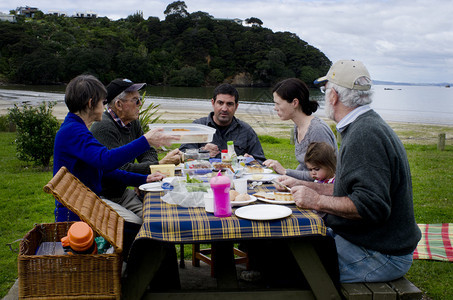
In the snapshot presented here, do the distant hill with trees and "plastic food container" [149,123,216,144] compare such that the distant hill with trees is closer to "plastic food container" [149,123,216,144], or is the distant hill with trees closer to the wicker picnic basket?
"plastic food container" [149,123,216,144]

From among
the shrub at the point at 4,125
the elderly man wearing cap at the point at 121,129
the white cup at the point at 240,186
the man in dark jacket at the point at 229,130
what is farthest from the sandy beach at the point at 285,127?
the white cup at the point at 240,186

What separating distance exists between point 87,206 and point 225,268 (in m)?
0.96

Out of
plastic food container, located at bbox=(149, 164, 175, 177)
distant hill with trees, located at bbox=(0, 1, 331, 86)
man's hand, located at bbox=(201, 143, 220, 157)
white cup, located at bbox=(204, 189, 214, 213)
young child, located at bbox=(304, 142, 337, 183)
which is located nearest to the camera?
white cup, located at bbox=(204, 189, 214, 213)

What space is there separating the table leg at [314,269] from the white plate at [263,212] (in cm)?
18

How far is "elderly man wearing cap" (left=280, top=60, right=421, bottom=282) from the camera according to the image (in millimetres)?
2307

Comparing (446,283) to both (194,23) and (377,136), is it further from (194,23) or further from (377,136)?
(194,23)

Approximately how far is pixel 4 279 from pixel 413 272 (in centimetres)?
412

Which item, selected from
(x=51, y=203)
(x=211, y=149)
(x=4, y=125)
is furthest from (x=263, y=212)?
(x=4, y=125)

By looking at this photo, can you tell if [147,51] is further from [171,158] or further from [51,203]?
[171,158]

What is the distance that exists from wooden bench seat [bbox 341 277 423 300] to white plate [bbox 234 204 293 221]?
0.56m

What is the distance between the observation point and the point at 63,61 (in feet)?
259

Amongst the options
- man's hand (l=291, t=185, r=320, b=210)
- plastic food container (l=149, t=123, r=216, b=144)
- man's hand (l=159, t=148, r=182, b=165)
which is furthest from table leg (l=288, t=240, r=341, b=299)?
man's hand (l=159, t=148, r=182, b=165)

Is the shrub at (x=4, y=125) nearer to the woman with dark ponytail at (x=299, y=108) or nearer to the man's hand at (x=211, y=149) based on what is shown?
the man's hand at (x=211, y=149)

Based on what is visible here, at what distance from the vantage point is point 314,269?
2371 millimetres
